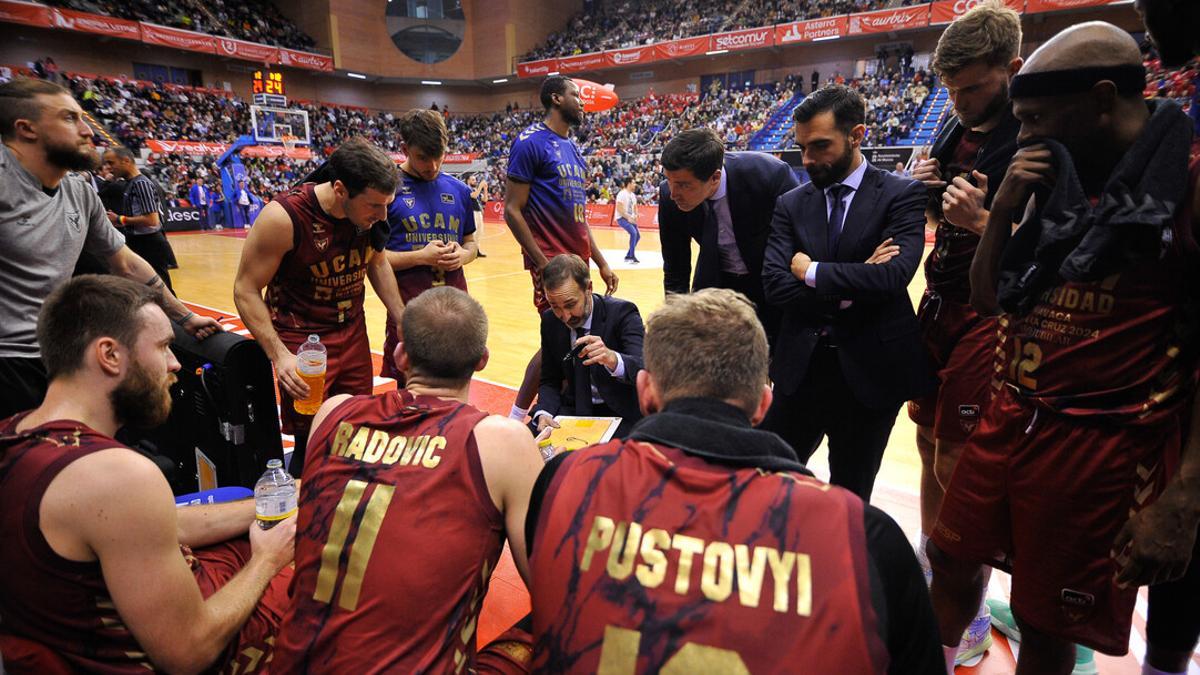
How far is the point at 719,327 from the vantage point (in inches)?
52.3

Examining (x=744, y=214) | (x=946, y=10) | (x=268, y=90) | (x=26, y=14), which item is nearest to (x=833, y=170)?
(x=744, y=214)

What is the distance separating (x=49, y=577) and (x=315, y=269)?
2.07 metres

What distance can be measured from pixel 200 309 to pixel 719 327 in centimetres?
938

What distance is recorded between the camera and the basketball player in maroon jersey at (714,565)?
104 centimetres

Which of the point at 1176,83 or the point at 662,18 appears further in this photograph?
the point at 662,18

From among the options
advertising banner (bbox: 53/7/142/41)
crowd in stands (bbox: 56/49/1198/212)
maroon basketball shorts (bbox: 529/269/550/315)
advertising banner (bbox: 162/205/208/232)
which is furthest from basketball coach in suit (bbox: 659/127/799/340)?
advertising banner (bbox: 53/7/142/41)

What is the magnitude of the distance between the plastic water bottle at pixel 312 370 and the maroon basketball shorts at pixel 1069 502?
2.89m

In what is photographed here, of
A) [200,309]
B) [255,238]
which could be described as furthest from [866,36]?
[255,238]

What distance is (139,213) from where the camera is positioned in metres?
6.00

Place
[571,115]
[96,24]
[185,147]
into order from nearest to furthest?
[571,115] < [185,147] < [96,24]

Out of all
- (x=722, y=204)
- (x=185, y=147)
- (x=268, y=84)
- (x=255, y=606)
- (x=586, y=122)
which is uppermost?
(x=268, y=84)

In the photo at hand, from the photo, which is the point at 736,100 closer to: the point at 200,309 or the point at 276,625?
the point at 200,309

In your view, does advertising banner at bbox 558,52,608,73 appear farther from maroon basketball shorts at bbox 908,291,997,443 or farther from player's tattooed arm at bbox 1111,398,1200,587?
player's tattooed arm at bbox 1111,398,1200,587

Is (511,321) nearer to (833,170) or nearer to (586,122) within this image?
(833,170)
